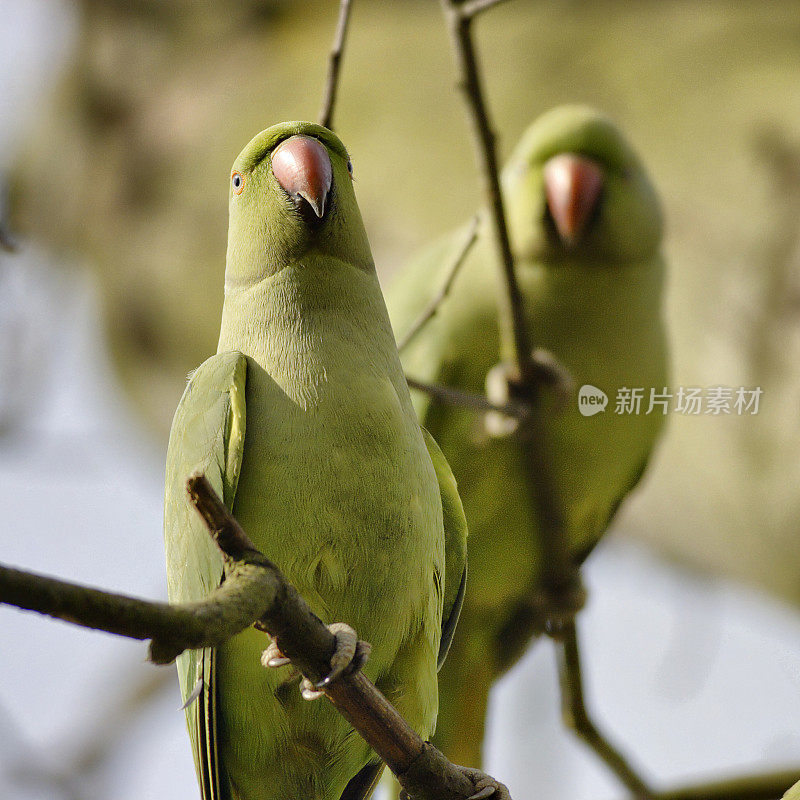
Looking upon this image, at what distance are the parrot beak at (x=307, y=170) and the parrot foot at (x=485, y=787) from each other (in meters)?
0.63

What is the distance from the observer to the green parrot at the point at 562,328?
2229 mm

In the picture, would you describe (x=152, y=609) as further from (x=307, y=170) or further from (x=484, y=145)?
(x=484, y=145)

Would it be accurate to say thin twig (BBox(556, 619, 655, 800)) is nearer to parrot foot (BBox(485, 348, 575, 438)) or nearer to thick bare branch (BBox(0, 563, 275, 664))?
parrot foot (BBox(485, 348, 575, 438))

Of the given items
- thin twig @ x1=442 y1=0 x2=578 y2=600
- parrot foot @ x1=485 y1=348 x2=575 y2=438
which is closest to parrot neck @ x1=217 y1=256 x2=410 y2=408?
thin twig @ x1=442 y1=0 x2=578 y2=600

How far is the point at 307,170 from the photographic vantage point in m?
1.01

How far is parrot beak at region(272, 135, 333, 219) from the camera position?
1.01 metres

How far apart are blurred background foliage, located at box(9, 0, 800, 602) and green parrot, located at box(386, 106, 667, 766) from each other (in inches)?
21.5

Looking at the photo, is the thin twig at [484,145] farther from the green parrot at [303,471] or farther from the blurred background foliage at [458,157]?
the blurred background foliage at [458,157]

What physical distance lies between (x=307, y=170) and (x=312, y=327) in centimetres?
17

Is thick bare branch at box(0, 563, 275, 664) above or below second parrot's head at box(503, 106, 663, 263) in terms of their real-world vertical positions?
below

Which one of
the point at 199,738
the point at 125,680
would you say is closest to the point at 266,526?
the point at 199,738

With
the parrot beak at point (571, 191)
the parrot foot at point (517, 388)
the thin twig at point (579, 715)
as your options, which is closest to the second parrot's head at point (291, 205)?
the parrot foot at point (517, 388)

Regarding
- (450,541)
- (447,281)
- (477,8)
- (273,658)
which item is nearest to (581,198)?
(447,281)

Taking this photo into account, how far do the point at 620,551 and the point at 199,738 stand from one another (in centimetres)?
323
